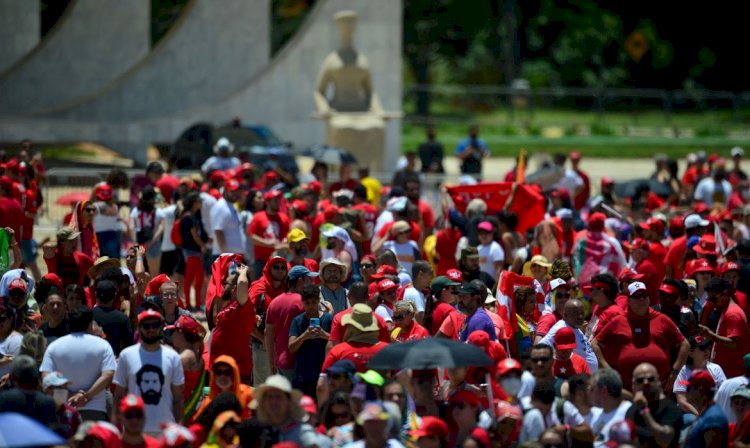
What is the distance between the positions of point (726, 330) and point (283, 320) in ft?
11.8

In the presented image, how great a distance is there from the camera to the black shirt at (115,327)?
11.9 m

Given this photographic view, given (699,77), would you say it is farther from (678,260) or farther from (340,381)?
(340,381)

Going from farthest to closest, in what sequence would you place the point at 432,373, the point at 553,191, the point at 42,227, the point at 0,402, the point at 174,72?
the point at 174,72 → the point at 42,227 → the point at 553,191 → the point at 432,373 → the point at 0,402

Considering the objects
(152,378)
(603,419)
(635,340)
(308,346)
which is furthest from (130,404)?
(635,340)

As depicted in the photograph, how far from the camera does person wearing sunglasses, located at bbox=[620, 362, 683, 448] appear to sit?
10.4 m

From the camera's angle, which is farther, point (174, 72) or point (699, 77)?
point (699, 77)

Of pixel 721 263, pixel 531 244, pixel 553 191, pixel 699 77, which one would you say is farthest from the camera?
pixel 699 77

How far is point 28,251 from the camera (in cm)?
1847

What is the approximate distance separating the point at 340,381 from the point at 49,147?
28.3m

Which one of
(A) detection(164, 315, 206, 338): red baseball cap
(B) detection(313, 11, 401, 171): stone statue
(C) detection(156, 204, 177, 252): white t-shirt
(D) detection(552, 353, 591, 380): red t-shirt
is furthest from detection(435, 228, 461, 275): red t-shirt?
(B) detection(313, 11, 401, 171): stone statue

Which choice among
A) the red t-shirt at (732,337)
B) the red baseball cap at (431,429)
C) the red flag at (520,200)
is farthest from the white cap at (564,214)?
the red baseball cap at (431,429)

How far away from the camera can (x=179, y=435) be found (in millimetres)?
9102

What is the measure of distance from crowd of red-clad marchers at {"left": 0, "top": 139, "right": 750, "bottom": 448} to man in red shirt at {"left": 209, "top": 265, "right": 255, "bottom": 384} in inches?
0.6

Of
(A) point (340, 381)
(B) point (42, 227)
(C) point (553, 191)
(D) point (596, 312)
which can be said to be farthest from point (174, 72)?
(A) point (340, 381)
